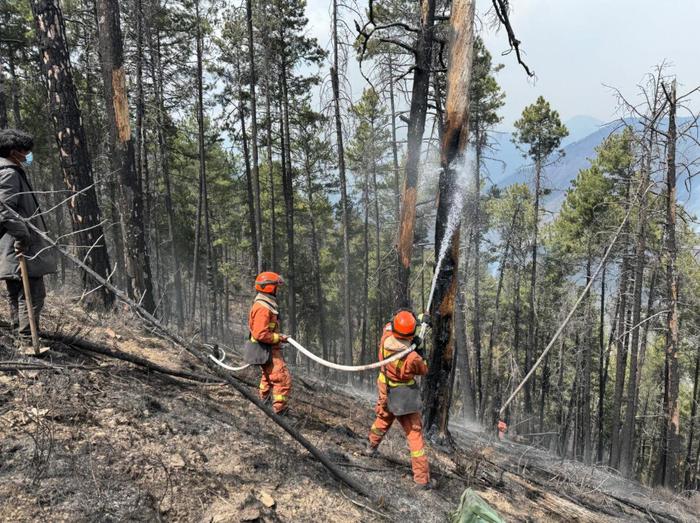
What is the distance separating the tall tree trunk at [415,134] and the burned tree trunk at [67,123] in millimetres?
4820

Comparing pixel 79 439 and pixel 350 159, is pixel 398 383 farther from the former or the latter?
pixel 350 159

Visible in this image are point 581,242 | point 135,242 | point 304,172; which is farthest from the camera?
point 304,172

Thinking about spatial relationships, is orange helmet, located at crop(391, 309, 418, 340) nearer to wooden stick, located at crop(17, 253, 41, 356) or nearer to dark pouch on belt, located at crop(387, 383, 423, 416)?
dark pouch on belt, located at crop(387, 383, 423, 416)

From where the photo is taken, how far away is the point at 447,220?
5695mm

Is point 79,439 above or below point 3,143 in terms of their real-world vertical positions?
below

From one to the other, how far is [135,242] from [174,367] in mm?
2670

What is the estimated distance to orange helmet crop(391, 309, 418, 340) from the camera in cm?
441

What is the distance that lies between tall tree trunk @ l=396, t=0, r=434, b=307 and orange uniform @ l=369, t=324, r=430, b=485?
3.14 m

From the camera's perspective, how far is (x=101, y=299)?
21.8 ft

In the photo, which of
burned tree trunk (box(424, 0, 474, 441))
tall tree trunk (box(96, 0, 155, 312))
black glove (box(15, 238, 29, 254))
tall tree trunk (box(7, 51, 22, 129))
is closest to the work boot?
burned tree trunk (box(424, 0, 474, 441))

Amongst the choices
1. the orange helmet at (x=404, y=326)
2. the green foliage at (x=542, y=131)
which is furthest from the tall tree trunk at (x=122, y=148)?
the green foliage at (x=542, y=131)

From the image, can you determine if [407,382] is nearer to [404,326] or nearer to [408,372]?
[408,372]

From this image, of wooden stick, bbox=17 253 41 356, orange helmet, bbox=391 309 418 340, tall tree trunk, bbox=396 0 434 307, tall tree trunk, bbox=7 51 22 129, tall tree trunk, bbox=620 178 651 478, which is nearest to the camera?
wooden stick, bbox=17 253 41 356

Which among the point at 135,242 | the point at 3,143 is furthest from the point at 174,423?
the point at 135,242
